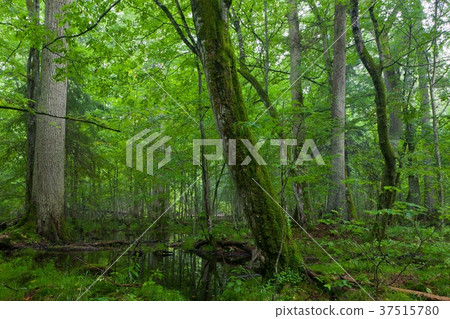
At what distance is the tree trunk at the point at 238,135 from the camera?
3.59m

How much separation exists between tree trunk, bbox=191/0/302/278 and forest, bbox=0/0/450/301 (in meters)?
0.02

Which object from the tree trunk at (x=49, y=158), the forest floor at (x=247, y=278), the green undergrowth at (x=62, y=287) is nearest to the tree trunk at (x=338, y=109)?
the forest floor at (x=247, y=278)

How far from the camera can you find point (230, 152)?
3615 mm

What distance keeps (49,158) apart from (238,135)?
19.1 feet

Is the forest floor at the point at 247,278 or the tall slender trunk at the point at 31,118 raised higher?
the tall slender trunk at the point at 31,118

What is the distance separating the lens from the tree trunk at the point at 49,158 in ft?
22.4

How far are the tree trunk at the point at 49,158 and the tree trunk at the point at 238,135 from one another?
4963 mm

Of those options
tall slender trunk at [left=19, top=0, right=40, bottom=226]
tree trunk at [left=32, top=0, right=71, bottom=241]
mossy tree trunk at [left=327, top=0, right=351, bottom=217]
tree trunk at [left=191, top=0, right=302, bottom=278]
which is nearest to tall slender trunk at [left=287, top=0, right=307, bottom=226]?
mossy tree trunk at [left=327, top=0, right=351, bottom=217]

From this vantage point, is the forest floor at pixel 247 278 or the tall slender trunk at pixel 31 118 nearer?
the forest floor at pixel 247 278

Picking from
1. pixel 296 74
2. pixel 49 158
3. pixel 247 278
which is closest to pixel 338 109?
pixel 296 74

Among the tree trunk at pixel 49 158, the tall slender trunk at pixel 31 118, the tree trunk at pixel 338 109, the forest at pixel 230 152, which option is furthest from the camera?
the tree trunk at pixel 338 109

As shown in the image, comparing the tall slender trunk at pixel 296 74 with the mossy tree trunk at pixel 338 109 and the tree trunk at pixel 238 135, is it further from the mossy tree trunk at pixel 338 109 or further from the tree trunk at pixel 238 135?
the tree trunk at pixel 238 135

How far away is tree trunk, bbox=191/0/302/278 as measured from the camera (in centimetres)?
359

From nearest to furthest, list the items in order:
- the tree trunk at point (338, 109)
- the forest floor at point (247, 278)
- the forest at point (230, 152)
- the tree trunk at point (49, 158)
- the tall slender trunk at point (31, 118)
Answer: the forest floor at point (247, 278) < the forest at point (230, 152) < the tree trunk at point (49, 158) < the tall slender trunk at point (31, 118) < the tree trunk at point (338, 109)
